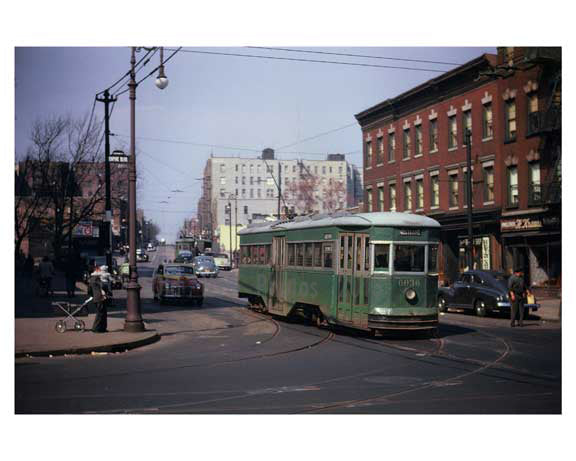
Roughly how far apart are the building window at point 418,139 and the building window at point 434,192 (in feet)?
6.19

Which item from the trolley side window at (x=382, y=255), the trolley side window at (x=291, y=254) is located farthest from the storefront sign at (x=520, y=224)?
the trolley side window at (x=382, y=255)

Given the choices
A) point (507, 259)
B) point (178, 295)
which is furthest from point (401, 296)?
point (507, 259)

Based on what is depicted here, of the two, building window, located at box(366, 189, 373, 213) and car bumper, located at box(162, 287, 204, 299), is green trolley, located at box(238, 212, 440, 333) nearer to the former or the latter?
car bumper, located at box(162, 287, 204, 299)

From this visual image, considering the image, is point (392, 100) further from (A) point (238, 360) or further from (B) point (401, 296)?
(A) point (238, 360)

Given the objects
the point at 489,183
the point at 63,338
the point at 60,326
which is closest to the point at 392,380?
the point at 63,338

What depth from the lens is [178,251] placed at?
3226 inches

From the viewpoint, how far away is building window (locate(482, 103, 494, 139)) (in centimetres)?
3819

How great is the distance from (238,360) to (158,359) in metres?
1.71

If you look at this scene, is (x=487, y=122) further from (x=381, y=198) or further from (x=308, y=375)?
(x=308, y=375)

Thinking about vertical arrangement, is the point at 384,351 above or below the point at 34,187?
below

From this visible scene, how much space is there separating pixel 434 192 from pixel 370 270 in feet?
85.8

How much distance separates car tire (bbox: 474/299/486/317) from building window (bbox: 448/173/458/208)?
14796 millimetres

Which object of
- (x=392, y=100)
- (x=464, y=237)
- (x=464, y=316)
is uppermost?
(x=392, y=100)

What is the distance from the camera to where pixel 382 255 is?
18.6 meters
